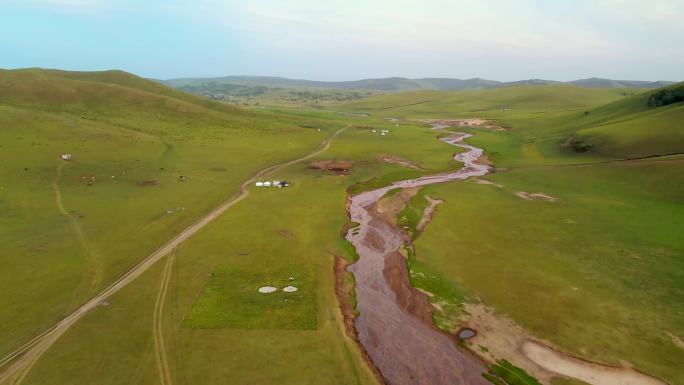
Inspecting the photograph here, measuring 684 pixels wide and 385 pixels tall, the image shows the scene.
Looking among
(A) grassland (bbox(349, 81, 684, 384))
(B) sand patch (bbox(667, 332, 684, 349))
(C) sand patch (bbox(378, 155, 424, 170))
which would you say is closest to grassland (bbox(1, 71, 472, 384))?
(C) sand patch (bbox(378, 155, 424, 170))

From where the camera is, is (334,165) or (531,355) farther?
(334,165)

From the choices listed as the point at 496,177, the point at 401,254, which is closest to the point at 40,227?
the point at 401,254

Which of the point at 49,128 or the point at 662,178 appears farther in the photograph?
the point at 49,128

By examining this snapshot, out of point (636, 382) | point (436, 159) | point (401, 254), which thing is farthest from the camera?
point (436, 159)

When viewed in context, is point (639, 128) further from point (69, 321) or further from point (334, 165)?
point (69, 321)

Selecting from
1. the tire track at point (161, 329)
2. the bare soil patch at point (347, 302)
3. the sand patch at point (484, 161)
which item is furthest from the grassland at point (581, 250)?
the tire track at point (161, 329)

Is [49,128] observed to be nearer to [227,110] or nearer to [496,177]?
[227,110]

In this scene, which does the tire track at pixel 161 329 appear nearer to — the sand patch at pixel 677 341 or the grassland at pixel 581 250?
the grassland at pixel 581 250

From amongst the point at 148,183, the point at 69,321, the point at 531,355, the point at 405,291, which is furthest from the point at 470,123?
the point at 69,321
